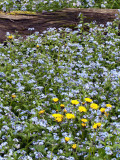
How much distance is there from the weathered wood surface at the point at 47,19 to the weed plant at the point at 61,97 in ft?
0.92

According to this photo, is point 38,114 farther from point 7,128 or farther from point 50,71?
point 50,71

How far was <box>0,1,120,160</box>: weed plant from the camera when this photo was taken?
301 cm

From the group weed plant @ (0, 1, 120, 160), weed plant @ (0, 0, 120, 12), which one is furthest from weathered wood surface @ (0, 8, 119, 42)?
weed plant @ (0, 0, 120, 12)

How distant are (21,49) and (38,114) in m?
2.23

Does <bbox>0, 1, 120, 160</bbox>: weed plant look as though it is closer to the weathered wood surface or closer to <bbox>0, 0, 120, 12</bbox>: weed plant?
the weathered wood surface

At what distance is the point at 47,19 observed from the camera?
6527mm

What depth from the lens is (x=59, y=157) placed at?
2.83 meters

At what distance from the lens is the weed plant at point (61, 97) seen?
3.01 metres

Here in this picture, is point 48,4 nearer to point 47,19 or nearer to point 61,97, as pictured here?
point 47,19

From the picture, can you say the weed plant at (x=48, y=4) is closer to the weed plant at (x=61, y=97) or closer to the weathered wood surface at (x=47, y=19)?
the weathered wood surface at (x=47, y=19)

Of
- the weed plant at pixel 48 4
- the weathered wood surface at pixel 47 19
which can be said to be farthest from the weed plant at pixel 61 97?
the weed plant at pixel 48 4

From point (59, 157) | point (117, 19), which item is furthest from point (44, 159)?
point (117, 19)

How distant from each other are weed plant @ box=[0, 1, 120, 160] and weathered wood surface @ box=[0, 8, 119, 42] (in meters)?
0.28

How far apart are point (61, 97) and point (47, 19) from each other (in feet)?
9.87
